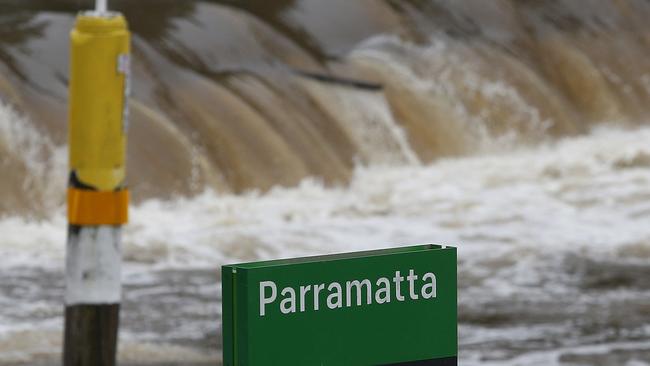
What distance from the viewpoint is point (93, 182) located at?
5.74 m

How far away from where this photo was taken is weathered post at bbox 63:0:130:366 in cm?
576

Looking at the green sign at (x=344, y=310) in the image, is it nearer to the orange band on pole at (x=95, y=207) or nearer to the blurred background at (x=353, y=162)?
the orange band on pole at (x=95, y=207)

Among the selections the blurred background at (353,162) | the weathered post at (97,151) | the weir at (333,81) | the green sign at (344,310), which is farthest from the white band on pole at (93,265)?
the weir at (333,81)

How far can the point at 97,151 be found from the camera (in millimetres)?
5742

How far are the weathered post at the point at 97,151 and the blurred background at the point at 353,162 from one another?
2.69m

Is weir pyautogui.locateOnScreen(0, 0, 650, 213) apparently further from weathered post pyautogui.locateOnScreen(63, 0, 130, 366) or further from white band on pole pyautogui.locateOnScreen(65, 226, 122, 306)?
weathered post pyautogui.locateOnScreen(63, 0, 130, 366)

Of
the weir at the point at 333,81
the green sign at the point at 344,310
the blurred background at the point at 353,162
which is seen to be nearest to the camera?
the green sign at the point at 344,310

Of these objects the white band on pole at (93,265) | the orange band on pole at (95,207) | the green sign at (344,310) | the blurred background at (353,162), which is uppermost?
the blurred background at (353,162)

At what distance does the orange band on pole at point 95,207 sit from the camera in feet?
18.9

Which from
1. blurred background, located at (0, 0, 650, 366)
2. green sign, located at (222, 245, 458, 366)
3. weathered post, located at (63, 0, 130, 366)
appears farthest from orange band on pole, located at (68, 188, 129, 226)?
blurred background, located at (0, 0, 650, 366)

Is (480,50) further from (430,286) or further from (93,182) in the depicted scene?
(430,286)

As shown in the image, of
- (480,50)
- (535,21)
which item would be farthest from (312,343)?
(535,21)

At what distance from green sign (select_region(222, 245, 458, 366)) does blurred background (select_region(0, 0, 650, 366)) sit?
16.5ft

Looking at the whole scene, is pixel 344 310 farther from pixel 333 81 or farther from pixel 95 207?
pixel 333 81
